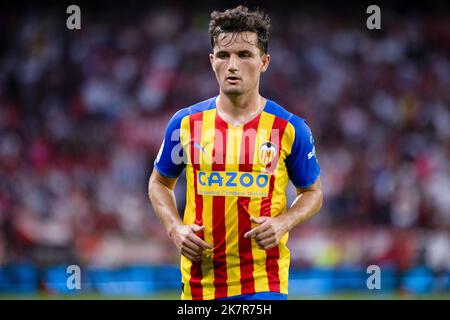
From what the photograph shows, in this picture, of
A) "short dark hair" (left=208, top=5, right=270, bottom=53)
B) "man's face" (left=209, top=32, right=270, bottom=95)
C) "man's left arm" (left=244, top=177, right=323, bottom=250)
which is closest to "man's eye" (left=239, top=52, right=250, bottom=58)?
"man's face" (left=209, top=32, right=270, bottom=95)

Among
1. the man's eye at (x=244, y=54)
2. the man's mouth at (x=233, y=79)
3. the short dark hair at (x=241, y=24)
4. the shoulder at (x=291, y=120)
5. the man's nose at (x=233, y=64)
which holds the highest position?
the short dark hair at (x=241, y=24)

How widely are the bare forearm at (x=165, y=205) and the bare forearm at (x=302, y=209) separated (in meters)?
0.62

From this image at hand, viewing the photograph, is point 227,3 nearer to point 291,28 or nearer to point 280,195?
point 291,28

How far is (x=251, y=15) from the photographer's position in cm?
476

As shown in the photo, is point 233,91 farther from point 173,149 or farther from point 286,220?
point 286,220

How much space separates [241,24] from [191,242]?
1285 millimetres

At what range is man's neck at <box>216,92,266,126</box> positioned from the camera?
476 cm

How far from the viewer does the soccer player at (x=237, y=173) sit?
182 inches

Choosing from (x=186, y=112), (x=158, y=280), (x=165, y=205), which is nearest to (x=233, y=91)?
(x=186, y=112)

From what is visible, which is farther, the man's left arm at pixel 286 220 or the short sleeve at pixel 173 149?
the short sleeve at pixel 173 149

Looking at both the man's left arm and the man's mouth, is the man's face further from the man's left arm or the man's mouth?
the man's left arm

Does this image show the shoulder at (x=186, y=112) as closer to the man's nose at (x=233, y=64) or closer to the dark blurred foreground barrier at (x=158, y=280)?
the man's nose at (x=233, y=64)

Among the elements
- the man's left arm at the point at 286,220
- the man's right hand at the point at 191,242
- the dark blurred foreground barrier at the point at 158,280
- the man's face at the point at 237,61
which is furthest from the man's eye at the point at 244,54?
the dark blurred foreground barrier at the point at 158,280

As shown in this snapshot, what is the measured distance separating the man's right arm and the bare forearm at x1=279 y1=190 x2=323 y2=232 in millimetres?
466
